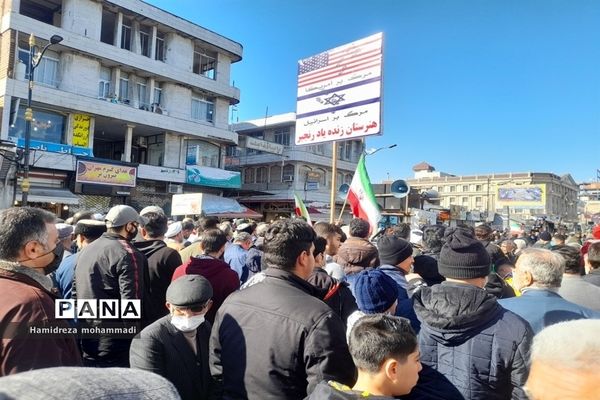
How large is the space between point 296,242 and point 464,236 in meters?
1.19

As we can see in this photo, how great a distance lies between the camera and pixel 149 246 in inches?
155

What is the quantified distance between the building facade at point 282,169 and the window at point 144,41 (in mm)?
9117

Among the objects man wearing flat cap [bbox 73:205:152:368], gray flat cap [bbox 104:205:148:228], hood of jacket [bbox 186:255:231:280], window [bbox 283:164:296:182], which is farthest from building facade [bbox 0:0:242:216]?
hood of jacket [bbox 186:255:231:280]

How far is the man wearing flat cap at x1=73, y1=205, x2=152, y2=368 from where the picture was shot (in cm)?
304

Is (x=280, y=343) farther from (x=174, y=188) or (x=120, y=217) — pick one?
(x=174, y=188)

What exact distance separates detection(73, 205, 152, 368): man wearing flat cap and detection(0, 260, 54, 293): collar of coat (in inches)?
45.7

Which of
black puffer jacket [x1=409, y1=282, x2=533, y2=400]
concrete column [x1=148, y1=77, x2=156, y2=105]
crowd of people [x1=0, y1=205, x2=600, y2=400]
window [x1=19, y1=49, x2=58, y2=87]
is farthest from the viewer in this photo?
concrete column [x1=148, y1=77, x2=156, y2=105]

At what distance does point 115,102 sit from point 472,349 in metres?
23.2

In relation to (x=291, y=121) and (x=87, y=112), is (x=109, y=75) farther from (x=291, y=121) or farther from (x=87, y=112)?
(x=291, y=121)

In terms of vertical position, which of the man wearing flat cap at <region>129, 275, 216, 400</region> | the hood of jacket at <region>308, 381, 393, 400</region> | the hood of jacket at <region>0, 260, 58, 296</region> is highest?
the hood of jacket at <region>0, 260, 58, 296</region>

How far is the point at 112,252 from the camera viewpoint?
320 centimetres

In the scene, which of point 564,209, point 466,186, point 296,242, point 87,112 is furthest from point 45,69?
point 564,209

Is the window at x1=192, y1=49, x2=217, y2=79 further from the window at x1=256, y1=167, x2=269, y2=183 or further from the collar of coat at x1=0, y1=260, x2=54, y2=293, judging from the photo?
the collar of coat at x1=0, y1=260, x2=54, y2=293

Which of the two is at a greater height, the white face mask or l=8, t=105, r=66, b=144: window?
l=8, t=105, r=66, b=144: window
